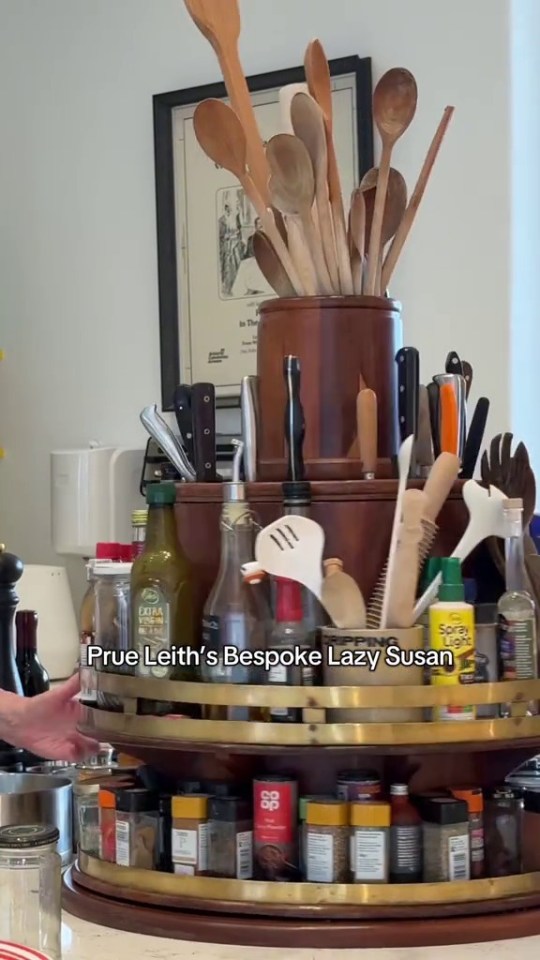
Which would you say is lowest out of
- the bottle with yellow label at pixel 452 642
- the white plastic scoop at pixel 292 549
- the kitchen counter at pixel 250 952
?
the kitchen counter at pixel 250 952

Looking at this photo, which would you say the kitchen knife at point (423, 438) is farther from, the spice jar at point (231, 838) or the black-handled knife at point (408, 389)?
the spice jar at point (231, 838)

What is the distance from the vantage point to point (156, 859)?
0.84 meters

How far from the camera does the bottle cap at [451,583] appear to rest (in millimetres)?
800

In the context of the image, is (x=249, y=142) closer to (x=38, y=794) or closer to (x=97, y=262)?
(x=38, y=794)

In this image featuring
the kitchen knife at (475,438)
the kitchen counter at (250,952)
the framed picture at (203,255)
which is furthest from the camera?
the framed picture at (203,255)

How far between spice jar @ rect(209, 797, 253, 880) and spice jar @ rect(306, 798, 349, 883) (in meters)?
0.05

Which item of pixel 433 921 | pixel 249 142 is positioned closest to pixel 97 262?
pixel 249 142

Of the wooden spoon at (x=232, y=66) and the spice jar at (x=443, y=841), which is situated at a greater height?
the wooden spoon at (x=232, y=66)

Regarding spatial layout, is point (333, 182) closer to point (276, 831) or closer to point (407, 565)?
point (407, 565)

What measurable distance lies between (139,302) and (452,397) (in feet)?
5.38

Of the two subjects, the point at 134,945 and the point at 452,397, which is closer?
the point at 134,945

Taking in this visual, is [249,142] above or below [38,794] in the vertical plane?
above

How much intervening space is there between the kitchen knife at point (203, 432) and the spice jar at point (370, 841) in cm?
27

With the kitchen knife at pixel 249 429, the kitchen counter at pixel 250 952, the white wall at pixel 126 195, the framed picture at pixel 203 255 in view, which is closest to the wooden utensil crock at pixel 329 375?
the kitchen knife at pixel 249 429
